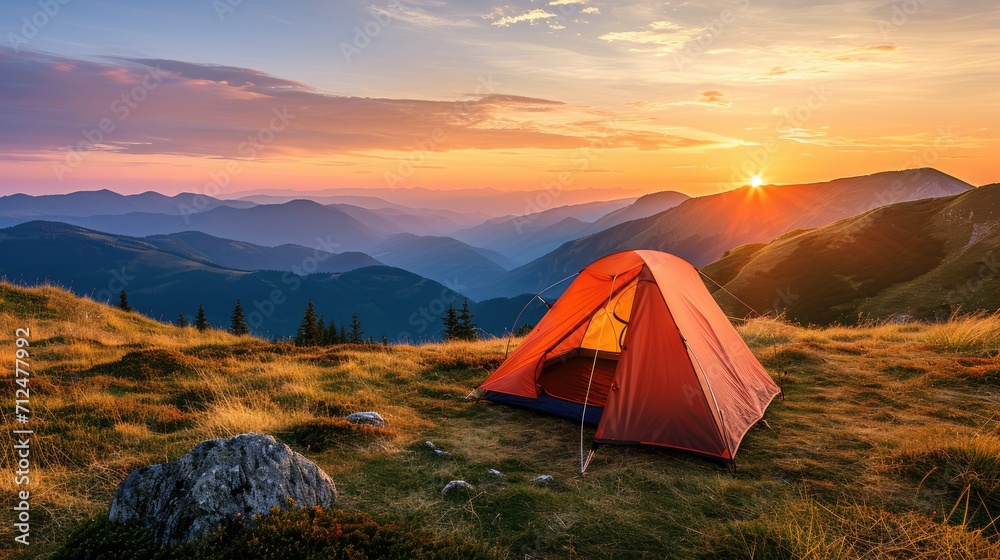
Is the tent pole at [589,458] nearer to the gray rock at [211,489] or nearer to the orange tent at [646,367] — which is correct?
the orange tent at [646,367]

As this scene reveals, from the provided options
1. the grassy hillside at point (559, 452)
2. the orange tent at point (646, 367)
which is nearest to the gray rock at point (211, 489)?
the grassy hillside at point (559, 452)

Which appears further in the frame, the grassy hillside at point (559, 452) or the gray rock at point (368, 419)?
the gray rock at point (368, 419)

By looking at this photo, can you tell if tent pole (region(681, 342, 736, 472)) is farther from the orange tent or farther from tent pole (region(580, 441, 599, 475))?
tent pole (region(580, 441, 599, 475))

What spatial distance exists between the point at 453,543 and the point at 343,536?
3.84ft

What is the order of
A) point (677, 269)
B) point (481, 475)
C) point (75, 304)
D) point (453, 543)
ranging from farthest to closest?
point (75, 304), point (677, 269), point (481, 475), point (453, 543)

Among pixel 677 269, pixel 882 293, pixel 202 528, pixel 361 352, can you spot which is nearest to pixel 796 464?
pixel 677 269

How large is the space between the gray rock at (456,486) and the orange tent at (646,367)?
248 centimetres

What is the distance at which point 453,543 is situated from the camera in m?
5.45

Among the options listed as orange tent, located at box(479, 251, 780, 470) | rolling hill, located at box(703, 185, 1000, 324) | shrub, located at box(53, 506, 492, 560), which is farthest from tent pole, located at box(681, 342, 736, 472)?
→ rolling hill, located at box(703, 185, 1000, 324)

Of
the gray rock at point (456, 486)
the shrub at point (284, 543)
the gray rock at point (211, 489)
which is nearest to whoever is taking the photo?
the shrub at point (284, 543)

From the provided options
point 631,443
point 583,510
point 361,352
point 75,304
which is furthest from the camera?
point 75,304

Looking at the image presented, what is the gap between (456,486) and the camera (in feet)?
23.3

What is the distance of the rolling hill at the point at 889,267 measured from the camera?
58.8 metres

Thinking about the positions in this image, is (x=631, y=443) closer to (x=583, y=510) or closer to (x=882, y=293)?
(x=583, y=510)
